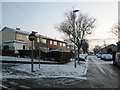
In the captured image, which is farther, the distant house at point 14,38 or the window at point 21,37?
the window at point 21,37

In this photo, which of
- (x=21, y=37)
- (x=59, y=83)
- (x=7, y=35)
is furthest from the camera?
(x=7, y=35)

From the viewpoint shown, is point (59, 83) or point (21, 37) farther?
point (21, 37)

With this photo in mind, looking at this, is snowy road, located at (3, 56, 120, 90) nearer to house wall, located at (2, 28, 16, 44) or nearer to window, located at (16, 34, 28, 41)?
house wall, located at (2, 28, 16, 44)

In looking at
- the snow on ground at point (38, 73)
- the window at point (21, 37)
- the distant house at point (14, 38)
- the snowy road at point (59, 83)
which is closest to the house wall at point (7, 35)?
the distant house at point (14, 38)

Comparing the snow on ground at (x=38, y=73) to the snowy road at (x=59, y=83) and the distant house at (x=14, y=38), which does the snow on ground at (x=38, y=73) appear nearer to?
the snowy road at (x=59, y=83)

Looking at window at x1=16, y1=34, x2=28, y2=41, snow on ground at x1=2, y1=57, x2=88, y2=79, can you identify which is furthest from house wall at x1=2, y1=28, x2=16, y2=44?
snow on ground at x1=2, y1=57, x2=88, y2=79

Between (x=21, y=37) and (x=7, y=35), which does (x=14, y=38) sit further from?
(x=7, y=35)

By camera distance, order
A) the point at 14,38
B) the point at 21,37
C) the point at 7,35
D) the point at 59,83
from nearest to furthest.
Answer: the point at 59,83, the point at 14,38, the point at 21,37, the point at 7,35

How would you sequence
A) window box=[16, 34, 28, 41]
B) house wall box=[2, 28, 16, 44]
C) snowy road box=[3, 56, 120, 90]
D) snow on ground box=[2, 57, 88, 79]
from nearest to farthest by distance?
snowy road box=[3, 56, 120, 90]
snow on ground box=[2, 57, 88, 79]
house wall box=[2, 28, 16, 44]
window box=[16, 34, 28, 41]

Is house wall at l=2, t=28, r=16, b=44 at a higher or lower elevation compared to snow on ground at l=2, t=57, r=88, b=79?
higher

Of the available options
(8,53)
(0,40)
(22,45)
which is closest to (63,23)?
(8,53)

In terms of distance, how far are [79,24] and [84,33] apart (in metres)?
1.85

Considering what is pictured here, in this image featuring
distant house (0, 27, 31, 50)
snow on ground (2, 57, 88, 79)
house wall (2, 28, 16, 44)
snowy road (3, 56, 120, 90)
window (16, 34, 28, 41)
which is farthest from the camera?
window (16, 34, 28, 41)

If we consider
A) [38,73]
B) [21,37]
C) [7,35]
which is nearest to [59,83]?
[38,73]
